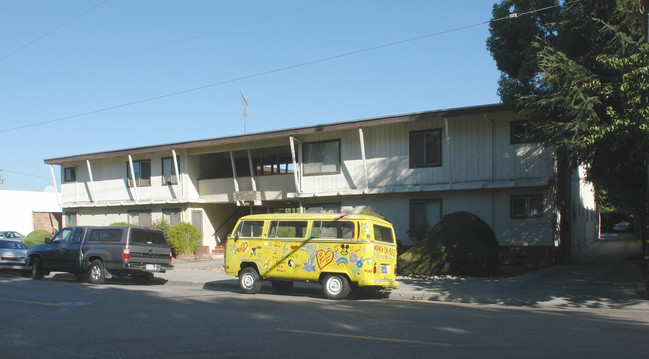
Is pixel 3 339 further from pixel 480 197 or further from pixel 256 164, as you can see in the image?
pixel 256 164

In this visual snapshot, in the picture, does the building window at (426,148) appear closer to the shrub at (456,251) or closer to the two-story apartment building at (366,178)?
the two-story apartment building at (366,178)

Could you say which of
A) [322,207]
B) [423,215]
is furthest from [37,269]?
[423,215]

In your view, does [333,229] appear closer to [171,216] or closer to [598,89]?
[598,89]

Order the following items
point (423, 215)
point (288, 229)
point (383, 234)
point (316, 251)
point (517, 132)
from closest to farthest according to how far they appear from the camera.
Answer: point (316, 251)
point (383, 234)
point (288, 229)
point (517, 132)
point (423, 215)

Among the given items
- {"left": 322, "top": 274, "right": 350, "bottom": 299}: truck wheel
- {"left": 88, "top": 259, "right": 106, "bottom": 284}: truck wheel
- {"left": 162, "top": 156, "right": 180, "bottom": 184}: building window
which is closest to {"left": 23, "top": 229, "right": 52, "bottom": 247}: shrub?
{"left": 162, "top": 156, "right": 180, "bottom": 184}: building window

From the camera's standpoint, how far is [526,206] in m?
19.5

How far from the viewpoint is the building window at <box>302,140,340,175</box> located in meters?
23.7

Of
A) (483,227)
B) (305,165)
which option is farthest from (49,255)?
(483,227)

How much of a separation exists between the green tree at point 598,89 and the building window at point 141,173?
70.7 feet

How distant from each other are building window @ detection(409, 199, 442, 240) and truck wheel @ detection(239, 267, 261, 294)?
28.1 ft

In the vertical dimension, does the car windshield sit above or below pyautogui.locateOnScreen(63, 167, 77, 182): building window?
below

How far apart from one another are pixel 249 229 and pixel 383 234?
3.60 meters

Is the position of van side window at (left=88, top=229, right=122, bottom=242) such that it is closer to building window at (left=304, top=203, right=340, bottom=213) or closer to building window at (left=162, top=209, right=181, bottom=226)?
building window at (left=304, top=203, right=340, bottom=213)

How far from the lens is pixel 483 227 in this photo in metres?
17.7
